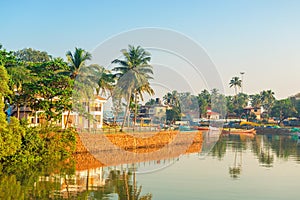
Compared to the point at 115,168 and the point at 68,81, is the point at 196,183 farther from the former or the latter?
the point at 68,81

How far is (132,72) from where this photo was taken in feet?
174

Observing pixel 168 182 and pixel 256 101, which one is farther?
pixel 256 101

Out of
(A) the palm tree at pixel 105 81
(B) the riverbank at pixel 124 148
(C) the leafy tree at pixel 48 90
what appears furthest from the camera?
(A) the palm tree at pixel 105 81

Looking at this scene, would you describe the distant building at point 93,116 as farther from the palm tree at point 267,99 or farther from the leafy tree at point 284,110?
the palm tree at point 267,99

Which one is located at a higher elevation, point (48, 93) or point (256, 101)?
point (256, 101)

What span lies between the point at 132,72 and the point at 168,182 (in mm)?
27044

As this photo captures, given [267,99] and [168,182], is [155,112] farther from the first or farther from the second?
[168,182]

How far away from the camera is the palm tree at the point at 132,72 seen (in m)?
52.9

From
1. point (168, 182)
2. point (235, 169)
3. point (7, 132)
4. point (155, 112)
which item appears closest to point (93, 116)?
point (7, 132)

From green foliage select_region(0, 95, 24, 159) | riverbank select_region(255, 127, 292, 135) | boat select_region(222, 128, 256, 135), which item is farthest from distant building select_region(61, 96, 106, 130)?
riverbank select_region(255, 127, 292, 135)

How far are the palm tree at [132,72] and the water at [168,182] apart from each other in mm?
17195

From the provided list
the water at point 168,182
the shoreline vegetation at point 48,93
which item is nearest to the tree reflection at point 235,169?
the water at point 168,182

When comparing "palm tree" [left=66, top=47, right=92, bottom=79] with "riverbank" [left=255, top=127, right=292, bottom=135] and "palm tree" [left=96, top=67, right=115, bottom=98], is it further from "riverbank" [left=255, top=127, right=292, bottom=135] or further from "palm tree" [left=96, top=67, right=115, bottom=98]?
"riverbank" [left=255, top=127, right=292, bottom=135]

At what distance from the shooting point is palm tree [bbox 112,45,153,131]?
52875 millimetres
